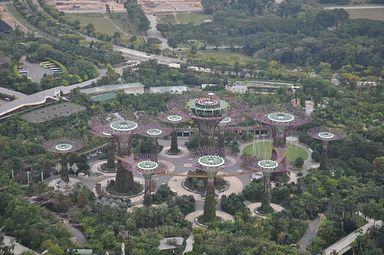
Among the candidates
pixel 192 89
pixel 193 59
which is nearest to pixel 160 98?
pixel 192 89

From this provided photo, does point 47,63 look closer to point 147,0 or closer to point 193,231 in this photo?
point 147,0

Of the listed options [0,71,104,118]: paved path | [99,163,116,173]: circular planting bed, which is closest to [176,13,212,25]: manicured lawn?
[0,71,104,118]: paved path

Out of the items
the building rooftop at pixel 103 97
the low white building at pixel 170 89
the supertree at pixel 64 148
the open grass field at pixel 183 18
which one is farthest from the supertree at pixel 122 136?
the open grass field at pixel 183 18

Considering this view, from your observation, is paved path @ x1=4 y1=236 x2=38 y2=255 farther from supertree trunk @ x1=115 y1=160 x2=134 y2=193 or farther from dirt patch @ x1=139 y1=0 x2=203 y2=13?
dirt patch @ x1=139 y1=0 x2=203 y2=13

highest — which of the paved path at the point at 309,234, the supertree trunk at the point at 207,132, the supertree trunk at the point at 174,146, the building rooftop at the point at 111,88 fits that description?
the supertree trunk at the point at 207,132

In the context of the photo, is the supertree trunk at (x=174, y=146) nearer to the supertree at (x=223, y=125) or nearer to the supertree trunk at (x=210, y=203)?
the supertree at (x=223, y=125)

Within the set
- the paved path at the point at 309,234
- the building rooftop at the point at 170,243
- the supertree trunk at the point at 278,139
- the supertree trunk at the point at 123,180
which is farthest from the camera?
the supertree trunk at the point at 278,139

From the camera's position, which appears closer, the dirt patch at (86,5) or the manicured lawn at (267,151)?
the manicured lawn at (267,151)
